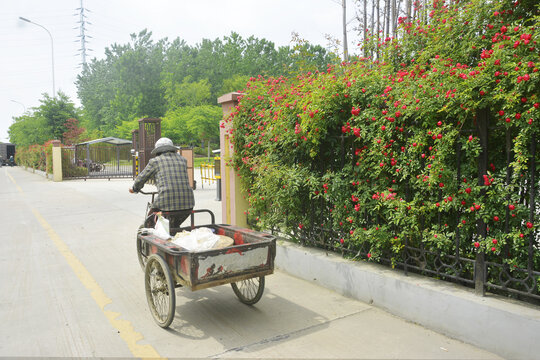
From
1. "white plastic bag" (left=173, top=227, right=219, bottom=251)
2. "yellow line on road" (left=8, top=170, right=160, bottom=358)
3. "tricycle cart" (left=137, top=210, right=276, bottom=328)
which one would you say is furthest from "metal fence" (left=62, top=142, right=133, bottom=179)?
"white plastic bag" (left=173, top=227, right=219, bottom=251)

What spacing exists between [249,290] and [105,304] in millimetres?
1659

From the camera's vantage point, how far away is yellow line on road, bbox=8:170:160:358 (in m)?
3.46

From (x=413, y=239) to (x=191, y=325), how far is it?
2422 millimetres

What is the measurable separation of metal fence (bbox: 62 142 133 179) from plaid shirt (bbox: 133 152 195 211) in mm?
20897

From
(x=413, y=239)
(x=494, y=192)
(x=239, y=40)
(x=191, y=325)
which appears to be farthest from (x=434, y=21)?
(x=239, y=40)

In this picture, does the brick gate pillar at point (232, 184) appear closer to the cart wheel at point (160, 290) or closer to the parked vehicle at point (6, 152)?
the cart wheel at point (160, 290)

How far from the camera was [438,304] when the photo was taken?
3623 mm

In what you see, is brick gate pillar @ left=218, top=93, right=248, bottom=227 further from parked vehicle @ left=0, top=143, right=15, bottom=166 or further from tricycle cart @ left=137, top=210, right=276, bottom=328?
parked vehicle @ left=0, top=143, right=15, bottom=166

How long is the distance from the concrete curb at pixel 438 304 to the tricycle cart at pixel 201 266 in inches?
40.1

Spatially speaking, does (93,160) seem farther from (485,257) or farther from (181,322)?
(485,257)

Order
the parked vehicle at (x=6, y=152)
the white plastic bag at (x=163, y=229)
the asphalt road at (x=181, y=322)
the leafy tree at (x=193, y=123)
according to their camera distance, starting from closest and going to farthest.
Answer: the asphalt road at (x=181, y=322), the white plastic bag at (x=163, y=229), the leafy tree at (x=193, y=123), the parked vehicle at (x=6, y=152)

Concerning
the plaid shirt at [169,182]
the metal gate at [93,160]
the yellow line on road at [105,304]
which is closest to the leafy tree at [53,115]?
the metal gate at [93,160]

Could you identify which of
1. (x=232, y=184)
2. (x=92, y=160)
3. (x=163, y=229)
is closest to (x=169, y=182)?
(x=163, y=229)

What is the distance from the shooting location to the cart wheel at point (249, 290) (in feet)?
14.0
